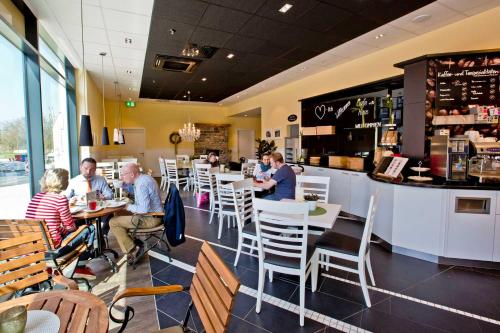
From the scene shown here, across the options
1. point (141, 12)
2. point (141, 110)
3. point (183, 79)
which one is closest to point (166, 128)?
point (141, 110)

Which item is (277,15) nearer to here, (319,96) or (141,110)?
(319,96)

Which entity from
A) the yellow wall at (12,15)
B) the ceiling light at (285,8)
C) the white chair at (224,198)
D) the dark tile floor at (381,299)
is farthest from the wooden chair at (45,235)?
the ceiling light at (285,8)

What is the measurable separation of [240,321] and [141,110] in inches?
425

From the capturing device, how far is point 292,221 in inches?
86.5

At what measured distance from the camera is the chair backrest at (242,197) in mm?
3346

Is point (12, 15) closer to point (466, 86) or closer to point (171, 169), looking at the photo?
point (171, 169)

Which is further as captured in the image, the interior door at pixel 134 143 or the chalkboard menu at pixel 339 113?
the interior door at pixel 134 143

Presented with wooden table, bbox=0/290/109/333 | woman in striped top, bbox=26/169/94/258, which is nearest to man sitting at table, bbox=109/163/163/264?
woman in striped top, bbox=26/169/94/258

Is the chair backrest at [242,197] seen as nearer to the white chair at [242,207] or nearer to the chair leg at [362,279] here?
the white chair at [242,207]

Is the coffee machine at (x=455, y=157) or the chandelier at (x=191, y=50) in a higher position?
the chandelier at (x=191, y=50)

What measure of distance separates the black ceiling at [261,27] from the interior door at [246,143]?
6.63 meters

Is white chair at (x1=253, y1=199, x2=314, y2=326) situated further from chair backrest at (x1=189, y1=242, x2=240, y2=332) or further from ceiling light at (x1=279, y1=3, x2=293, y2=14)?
ceiling light at (x1=279, y1=3, x2=293, y2=14)

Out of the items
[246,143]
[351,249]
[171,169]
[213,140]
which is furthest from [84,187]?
[246,143]

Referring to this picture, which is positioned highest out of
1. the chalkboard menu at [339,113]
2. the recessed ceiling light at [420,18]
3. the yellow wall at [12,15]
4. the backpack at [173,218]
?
the recessed ceiling light at [420,18]
